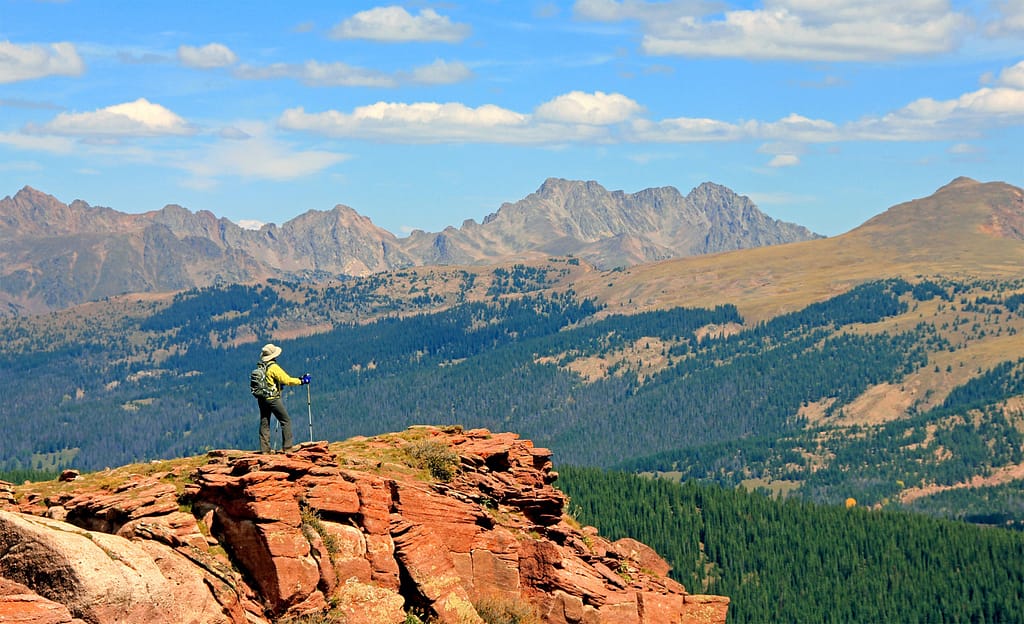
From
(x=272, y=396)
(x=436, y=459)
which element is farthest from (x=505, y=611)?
(x=272, y=396)

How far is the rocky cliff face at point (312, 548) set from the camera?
147 feet

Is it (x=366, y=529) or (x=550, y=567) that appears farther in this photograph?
(x=550, y=567)

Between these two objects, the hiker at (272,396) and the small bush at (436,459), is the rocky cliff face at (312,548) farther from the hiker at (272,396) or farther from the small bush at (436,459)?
the hiker at (272,396)

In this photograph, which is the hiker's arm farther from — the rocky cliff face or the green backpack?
the rocky cliff face

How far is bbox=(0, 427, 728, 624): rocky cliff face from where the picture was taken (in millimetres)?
44656

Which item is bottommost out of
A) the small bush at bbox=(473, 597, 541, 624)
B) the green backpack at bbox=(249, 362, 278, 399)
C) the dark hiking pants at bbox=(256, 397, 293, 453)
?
the small bush at bbox=(473, 597, 541, 624)

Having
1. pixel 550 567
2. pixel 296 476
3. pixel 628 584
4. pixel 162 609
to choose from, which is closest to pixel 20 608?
pixel 162 609

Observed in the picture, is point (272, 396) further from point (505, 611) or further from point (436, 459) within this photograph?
point (505, 611)

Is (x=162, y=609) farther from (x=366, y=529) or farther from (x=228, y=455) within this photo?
(x=228, y=455)

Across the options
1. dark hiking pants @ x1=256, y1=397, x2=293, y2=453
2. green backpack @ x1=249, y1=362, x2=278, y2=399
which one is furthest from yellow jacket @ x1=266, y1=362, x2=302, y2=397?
dark hiking pants @ x1=256, y1=397, x2=293, y2=453

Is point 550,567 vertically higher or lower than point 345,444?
lower

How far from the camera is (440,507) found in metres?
58.6

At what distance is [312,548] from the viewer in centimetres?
5297

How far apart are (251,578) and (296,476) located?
4.52 m
